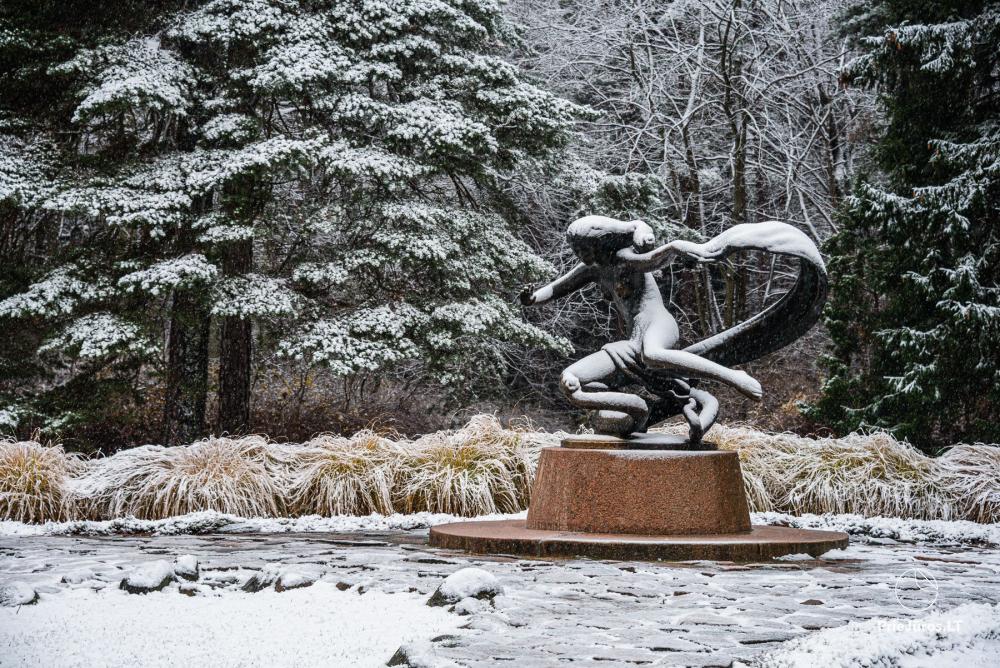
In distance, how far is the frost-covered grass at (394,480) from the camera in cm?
641

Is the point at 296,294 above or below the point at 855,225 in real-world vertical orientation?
below

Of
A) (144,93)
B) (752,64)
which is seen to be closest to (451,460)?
(144,93)

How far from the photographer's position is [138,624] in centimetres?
296

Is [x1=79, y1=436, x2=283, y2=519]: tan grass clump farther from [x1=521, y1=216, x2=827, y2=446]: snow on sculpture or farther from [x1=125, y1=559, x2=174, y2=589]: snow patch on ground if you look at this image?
[x1=125, y1=559, x2=174, y2=589]: snow patch on ground

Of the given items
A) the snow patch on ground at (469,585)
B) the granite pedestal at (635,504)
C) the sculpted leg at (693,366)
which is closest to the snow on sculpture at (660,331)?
the sculpted leg at (693,366)

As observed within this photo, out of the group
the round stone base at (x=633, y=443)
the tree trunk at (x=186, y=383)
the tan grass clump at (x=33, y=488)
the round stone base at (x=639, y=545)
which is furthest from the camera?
the tree trunk at (x=186, y=383)

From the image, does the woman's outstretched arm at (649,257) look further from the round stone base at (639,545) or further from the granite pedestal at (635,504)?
the round stone base at (639,545)

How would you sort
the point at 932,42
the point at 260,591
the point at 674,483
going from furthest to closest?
the point at 932,42 < the point at 674,483 < the point at 260,591

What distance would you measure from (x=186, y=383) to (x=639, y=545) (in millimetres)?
6568

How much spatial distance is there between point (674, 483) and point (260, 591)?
225 centimetres

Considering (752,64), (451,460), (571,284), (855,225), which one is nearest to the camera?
(571,284)

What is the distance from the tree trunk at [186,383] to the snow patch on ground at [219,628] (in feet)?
20.7

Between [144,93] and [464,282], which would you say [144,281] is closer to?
[144,93]

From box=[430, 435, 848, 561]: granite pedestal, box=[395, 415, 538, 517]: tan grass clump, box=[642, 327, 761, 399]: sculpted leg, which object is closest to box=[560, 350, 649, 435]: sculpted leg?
box=[430, 435, 848, 561]: granite pedestal
